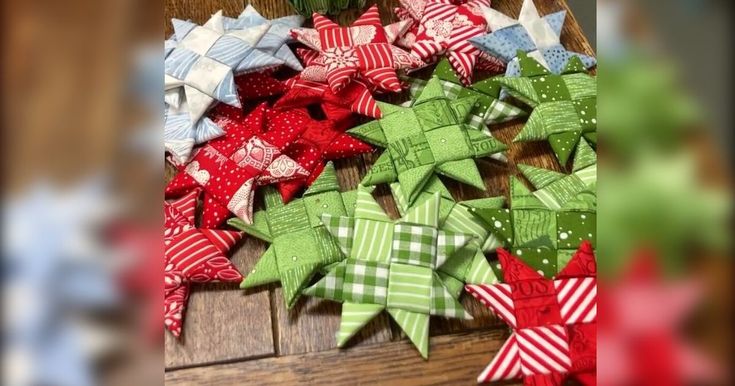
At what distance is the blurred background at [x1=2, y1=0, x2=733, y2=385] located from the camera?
0.44ft

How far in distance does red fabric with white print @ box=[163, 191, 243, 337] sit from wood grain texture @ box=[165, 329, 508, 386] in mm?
59

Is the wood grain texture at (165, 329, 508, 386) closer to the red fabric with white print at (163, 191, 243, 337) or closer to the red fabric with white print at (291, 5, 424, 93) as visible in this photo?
the red fabric with white print at (163, 191, 243, 337)

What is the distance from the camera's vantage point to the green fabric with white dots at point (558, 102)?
702 millimetres

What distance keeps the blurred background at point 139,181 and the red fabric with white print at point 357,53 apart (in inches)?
22.9

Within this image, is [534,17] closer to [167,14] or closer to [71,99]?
[167,14]

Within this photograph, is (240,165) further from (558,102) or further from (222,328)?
(558,102)

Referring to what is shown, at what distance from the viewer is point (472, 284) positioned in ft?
1.94

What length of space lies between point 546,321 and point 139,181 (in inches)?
18.1

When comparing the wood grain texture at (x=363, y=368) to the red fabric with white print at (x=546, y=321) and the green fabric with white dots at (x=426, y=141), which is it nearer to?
the red fabric with white print at (x=546, y=321)

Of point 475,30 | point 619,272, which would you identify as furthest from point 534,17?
point 619,272

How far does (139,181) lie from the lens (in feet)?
0.53

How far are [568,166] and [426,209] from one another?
188mm

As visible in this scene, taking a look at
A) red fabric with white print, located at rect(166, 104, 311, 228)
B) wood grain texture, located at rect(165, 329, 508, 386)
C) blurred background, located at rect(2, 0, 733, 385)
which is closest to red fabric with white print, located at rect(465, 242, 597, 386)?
wood grain texture, located at rect(165, 329, 508, 386)

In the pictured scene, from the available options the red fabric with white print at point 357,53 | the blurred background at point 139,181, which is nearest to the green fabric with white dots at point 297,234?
the red fabric with white print at point 357,53
